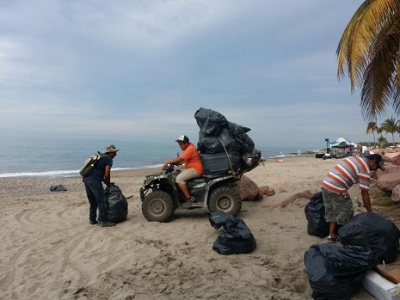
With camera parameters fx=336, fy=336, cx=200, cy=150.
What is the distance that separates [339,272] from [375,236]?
866 mm

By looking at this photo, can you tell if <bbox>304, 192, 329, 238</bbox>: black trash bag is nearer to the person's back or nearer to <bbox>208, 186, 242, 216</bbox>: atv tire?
<bbox>208, 186, 242, 216</bbox>: atv tire

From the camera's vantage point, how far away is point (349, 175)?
4.78 metres

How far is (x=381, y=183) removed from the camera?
7582mm

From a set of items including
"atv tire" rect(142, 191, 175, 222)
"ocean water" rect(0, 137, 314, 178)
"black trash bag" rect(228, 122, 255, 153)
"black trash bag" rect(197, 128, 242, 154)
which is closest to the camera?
"atv tire" rect(142, 191, 175, 222)

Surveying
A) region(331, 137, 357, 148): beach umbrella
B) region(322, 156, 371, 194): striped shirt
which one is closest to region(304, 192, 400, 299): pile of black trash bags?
region(322, 156, 371, 194): striped shirt

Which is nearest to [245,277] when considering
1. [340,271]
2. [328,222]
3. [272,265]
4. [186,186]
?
[272,265]

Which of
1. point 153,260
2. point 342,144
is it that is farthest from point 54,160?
point 153,260

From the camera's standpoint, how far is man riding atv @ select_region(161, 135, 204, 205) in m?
7.09

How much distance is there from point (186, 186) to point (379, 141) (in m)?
52.1

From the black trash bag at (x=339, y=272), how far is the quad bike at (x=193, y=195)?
3.42 meters

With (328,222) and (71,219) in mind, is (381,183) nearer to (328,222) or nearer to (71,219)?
(328,222)

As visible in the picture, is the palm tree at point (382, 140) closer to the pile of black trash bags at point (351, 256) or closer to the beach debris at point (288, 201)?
the beach debris at point (288, 201)

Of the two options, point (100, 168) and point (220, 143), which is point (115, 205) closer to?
point (100, 168)

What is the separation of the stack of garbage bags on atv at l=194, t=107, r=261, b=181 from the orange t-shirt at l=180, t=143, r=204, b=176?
0.38 ft
